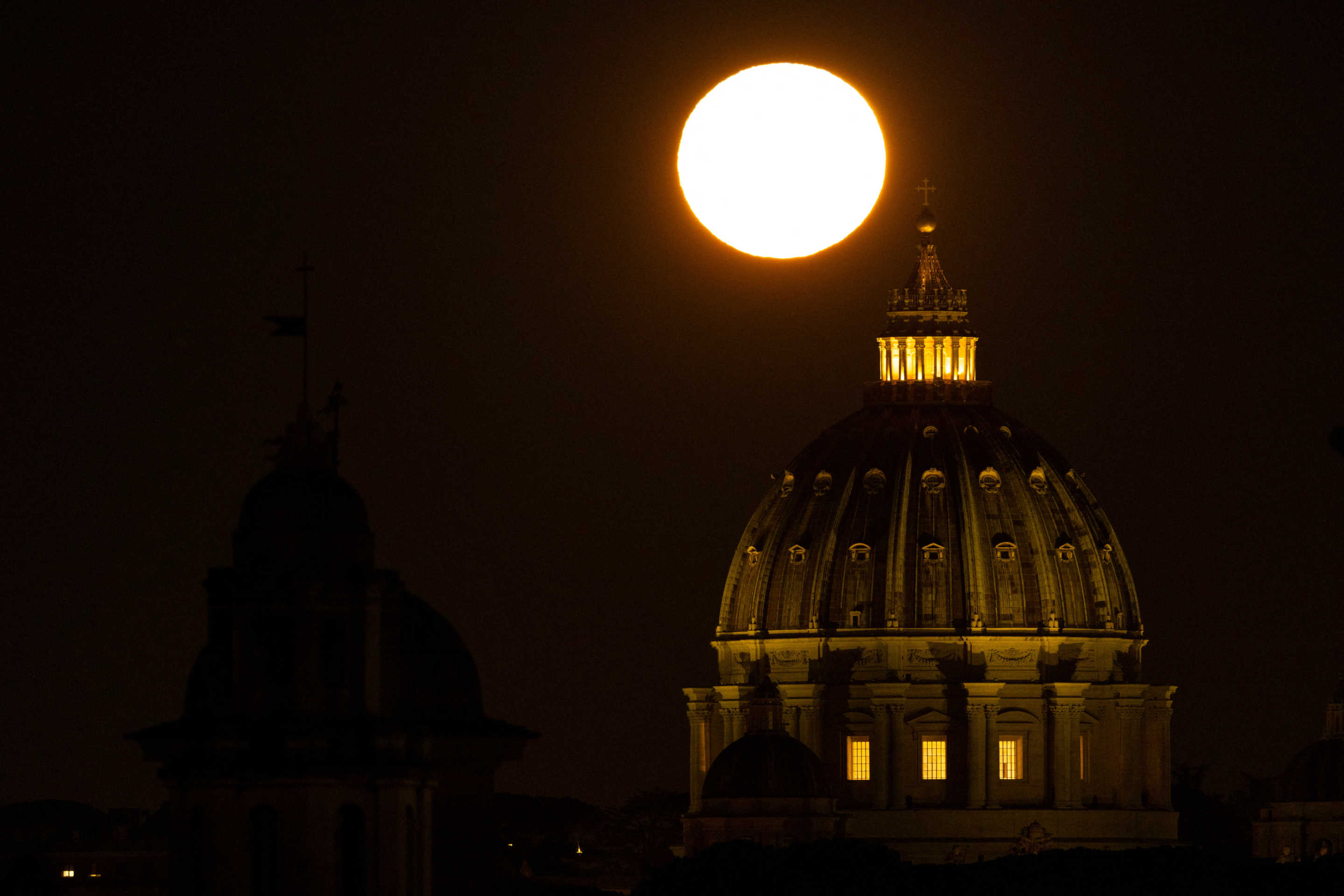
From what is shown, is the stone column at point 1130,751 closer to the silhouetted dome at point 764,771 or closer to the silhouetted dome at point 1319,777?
the silhouetted dome at point 1319,777

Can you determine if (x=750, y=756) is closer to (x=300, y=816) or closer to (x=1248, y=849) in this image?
(x=1248, y=849)

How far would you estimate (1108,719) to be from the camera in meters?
178

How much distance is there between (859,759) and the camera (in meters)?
178

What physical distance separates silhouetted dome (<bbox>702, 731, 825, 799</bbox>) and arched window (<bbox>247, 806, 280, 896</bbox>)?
9424 centimetres

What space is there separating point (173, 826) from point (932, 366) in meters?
119

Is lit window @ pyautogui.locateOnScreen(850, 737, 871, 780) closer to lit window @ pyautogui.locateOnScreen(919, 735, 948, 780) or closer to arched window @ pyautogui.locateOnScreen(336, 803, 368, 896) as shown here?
lit window @ pyautogui.locateOnScreen(919, 735, 948, 780)

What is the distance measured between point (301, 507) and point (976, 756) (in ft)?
373

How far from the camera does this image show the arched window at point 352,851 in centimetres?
6322

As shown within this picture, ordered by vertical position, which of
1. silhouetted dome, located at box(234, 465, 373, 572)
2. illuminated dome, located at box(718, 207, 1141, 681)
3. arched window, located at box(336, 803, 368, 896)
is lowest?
arched window, located at box(336, 803, 368, 896)

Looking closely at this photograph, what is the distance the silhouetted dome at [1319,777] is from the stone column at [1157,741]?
546cm

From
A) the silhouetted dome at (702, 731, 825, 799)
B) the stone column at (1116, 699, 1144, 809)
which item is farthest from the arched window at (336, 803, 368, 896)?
the stone column at (1116, 699, 1144, 809)

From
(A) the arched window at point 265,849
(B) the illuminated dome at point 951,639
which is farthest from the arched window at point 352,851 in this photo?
(B) the illuminated dome at point 951,639

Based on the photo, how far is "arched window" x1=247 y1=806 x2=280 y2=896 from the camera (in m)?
62.7

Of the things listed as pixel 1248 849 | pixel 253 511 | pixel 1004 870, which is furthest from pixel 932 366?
pixel 253 511
